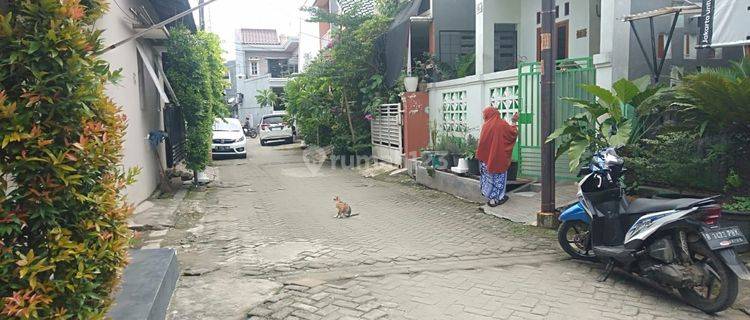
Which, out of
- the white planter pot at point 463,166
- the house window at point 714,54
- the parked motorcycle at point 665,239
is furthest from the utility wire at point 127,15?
the house window at point 714,54

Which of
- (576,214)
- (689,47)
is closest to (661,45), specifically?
(689,47)

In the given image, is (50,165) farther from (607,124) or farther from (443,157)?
(443,157)

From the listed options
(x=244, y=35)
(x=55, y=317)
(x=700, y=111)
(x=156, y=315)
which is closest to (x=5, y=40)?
(x=55, y=317)

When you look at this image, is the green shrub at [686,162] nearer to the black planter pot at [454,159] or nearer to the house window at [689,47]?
the house window at [689,47]

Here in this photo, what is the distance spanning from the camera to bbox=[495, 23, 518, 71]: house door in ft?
43.8

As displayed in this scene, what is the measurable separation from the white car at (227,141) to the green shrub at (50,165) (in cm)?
1640

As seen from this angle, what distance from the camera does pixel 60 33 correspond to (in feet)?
8.45

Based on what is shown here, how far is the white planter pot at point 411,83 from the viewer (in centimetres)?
1304

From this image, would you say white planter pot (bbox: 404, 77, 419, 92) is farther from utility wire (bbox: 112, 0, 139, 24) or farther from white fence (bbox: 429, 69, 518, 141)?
utility wire (bbox: 112, 0, 139, 24)

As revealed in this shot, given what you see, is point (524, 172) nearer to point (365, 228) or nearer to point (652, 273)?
point (365, 228)

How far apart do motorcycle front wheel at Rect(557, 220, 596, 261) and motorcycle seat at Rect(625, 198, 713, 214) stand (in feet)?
2.05

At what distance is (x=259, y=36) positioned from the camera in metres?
46.3

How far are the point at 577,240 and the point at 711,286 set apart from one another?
1.50 m

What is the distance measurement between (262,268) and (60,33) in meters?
3.58
